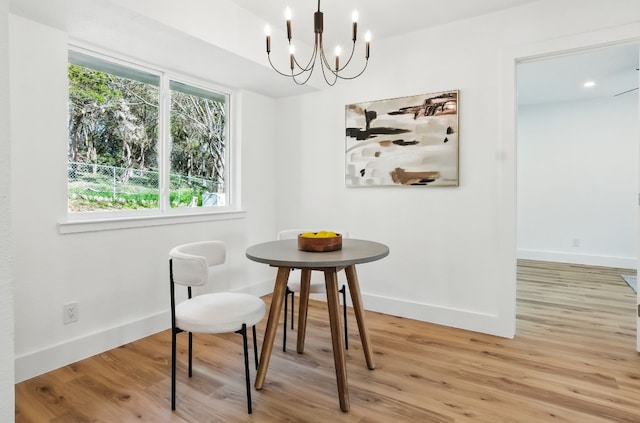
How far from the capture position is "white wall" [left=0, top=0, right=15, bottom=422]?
58cm

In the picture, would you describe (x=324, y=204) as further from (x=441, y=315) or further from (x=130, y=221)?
(x=130, y=221)

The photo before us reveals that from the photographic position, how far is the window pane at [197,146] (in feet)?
10.3

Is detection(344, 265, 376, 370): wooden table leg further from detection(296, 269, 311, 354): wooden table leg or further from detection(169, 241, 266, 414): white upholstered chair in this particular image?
detection(169, 241, 266, 414): white upholstered chair

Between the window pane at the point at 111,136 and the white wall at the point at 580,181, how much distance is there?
533 centimetres

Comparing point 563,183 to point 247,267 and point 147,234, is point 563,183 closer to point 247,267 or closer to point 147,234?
point 247,267

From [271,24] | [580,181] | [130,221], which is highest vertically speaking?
[271,24]

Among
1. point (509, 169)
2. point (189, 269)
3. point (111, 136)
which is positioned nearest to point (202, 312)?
point (189, 269)

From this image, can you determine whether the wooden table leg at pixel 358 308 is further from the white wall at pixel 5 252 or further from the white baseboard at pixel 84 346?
the white wall at pixel 5 252

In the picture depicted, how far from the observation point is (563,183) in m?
5.50

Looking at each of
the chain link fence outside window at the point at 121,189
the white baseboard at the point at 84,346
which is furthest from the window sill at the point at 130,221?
the white baseboard at the point at 84,346

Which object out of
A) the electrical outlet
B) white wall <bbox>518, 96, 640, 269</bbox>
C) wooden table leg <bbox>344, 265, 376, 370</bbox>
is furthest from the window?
white wall <bbox>518, 96, 640, 269</bbox>

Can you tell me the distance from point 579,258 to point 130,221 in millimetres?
5849

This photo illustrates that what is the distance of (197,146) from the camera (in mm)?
3336

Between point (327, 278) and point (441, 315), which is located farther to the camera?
point (441, 315)
